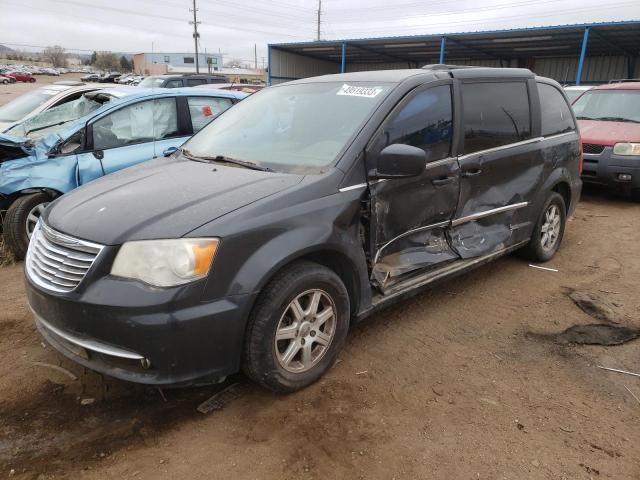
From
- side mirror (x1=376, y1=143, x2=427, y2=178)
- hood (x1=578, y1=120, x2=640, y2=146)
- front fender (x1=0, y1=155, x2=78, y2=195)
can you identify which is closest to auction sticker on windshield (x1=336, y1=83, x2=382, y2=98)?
side mirror (x1=376, y1=143, x2=427, y2=178)

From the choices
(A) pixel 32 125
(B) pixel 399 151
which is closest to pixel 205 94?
(A) pixel 32 125

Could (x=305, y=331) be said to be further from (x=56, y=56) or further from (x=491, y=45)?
(x=56, y=56)

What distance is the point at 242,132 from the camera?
12.0 feet

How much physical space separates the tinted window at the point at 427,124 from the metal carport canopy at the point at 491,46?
55.9 ft

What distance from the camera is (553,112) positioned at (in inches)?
188

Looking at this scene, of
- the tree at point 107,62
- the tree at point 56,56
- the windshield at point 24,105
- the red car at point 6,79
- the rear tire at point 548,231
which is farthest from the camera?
the tree at point 56,56

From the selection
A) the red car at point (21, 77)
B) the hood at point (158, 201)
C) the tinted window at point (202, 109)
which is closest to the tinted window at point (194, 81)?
the tinted window at point (202, 109)

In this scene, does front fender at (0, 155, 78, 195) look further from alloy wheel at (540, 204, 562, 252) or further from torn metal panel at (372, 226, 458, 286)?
alloy wheel at (540, 204, 562, 252)

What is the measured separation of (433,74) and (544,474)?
8.57 ft

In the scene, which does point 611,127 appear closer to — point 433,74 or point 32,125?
point 433,74

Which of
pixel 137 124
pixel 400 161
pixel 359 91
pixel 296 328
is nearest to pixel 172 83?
pixel 137 124

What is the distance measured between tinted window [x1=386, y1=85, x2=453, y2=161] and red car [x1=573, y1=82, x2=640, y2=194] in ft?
16.7

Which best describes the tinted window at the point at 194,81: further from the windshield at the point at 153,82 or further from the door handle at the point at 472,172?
the door handle at the point at 472,172

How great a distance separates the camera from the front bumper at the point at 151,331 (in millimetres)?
2305
